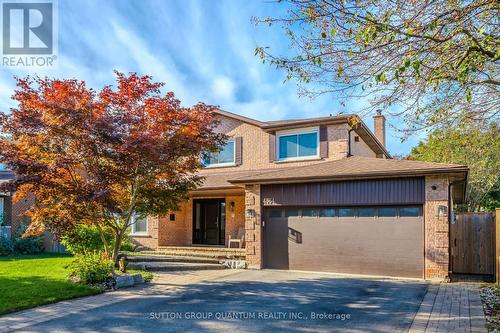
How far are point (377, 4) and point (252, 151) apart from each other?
1255cm

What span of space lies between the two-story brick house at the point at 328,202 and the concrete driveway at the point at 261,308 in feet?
4.48

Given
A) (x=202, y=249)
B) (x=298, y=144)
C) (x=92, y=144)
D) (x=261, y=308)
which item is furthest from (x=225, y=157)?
(x=261, y=308)

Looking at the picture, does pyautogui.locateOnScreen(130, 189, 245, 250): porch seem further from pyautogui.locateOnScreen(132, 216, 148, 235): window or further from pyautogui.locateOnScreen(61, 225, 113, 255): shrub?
pyautogui.locateOnScreen(61, 225, 113, 255): shrub

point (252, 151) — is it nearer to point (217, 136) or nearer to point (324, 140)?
point (324, 140)

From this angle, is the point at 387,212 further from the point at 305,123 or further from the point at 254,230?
the point at 305,123

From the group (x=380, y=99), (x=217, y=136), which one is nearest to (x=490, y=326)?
(x=380, y=99)

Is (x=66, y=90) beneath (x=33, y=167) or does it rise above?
above

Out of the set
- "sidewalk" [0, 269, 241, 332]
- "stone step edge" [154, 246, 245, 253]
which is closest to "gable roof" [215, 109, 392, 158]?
"stone step edge" [154, 246, 245, 253]

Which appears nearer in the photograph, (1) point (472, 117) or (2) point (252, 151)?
(1) point (472, 117)

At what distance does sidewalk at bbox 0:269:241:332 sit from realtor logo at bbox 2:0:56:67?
21.7ft

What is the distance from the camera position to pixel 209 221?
20.0 m

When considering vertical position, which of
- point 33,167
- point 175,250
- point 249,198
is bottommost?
point 175,250

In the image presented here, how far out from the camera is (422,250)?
1242 cm

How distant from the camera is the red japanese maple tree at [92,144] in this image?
10008 mm
